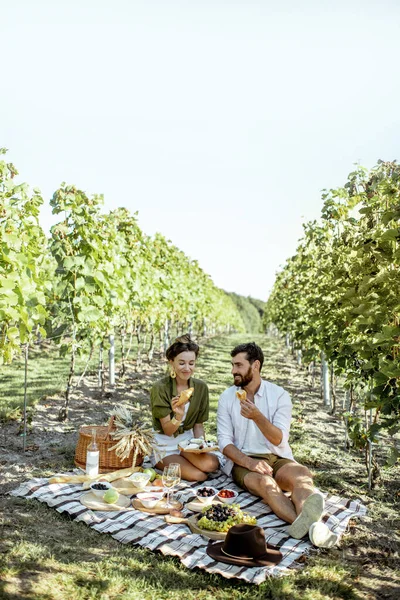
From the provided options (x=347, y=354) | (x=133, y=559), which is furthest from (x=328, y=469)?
(x=133, y=559)

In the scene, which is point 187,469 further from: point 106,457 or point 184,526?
point 184,526

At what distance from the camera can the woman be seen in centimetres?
461

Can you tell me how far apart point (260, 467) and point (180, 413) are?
0.82 meters

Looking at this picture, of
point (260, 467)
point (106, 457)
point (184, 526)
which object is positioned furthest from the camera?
point (106, 457)

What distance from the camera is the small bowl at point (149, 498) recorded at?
3.85 m

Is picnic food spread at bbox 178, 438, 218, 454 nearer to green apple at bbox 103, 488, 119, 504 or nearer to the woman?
the woman

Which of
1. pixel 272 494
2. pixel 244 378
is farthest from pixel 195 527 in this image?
pixel 244 378

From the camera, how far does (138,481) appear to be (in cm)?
420

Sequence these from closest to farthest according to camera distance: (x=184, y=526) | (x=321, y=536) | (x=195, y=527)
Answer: (x=321, y=536)
(x=195, y=527)
(x=184, y=526)

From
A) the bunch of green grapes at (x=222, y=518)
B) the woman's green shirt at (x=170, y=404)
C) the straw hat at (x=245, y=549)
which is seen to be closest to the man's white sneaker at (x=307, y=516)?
the bunch of green grapes at (x=222, y=518)

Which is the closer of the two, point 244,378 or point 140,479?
point 140,479

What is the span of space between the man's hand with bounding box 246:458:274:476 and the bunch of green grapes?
0.62 meters

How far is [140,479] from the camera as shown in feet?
13.9

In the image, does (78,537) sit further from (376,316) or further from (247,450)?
(376,316)
